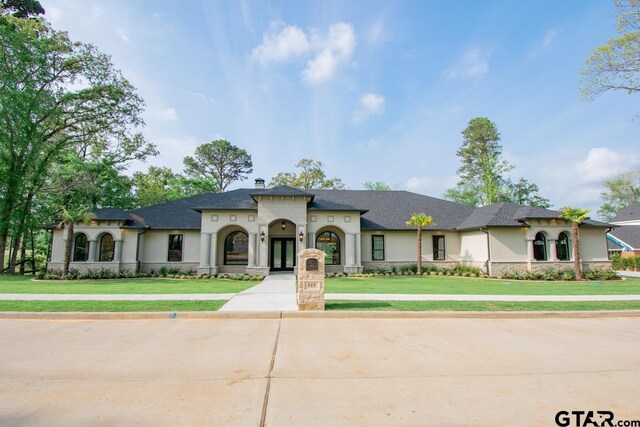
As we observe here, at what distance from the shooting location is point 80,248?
2109cm

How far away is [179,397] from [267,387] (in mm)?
970

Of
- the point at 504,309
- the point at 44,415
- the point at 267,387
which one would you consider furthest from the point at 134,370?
the point at 504,309

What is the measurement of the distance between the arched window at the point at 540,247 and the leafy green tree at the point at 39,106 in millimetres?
31518

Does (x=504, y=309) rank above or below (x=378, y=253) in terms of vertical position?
below

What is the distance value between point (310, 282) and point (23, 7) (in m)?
31.0

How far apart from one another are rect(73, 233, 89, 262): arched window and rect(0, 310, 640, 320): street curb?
15.3 m

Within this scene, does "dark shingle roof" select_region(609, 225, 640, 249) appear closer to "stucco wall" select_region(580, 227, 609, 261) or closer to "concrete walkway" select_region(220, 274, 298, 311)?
"stucco wall" select_region(580, 227, 609, 261)

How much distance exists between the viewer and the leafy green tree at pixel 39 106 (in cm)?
2008

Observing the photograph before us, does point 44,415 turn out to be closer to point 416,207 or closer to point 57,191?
point 416,207

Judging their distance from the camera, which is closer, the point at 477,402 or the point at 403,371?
the point at 477,402

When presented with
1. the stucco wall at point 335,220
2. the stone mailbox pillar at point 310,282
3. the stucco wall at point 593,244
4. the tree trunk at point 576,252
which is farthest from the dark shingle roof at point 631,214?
the stone mailbox pillar at point 310,282

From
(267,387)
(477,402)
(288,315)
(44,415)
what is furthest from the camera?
(288,315)

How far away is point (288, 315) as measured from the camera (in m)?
8.04

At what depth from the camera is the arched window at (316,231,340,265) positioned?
2273 centimetres
